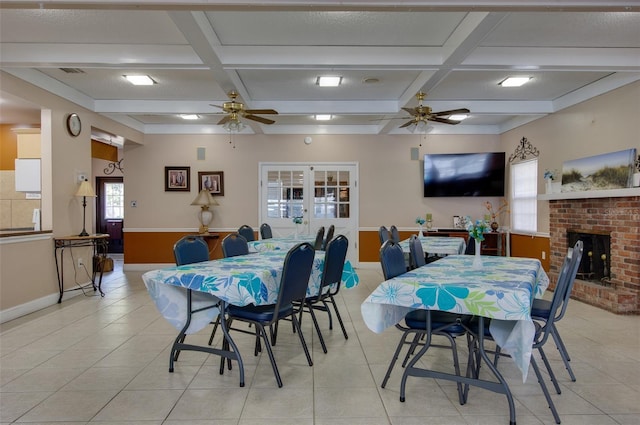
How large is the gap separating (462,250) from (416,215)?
9.53ft

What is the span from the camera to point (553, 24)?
3402 millimetres

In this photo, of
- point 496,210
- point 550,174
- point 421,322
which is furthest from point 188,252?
point 496,210

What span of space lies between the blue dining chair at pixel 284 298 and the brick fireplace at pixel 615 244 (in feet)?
12.2

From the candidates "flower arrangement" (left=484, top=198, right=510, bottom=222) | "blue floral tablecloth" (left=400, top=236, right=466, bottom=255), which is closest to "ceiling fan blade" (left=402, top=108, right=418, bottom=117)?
"blue floral tablecloth" (left=400, top=236, right=466, bottom=255)

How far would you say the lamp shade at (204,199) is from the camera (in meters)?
6.99

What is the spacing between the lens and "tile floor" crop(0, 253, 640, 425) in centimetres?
219

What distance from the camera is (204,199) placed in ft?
23.0

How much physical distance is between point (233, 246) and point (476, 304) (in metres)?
2.38

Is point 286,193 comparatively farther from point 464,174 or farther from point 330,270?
point 330,270

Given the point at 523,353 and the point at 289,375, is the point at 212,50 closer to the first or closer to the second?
the point at 289,375

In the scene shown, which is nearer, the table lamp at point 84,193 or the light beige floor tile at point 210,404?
the light beige floor tile at point 210,404

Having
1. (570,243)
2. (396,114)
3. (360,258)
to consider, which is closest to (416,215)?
(360,258)

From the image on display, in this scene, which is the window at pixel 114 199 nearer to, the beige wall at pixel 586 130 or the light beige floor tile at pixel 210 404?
the light beige floor tile at pixel 210 404

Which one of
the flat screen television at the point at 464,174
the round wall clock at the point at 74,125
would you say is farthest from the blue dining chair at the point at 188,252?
the flat screen television at the point at 464,174
